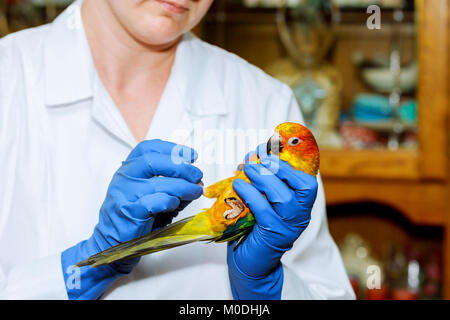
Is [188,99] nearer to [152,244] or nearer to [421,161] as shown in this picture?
[152,244]

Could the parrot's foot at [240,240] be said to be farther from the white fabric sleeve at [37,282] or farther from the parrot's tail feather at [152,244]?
the white fabric sleeve at [37,282]

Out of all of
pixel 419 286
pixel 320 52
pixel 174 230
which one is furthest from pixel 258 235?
pixel 419 286

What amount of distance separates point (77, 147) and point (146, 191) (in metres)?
0.11

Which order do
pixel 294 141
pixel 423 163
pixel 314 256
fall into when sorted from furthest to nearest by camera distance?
pixel 423 163 < pixel 314 256 < pixel 294 141

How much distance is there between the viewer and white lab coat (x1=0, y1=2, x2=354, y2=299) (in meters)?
0.49

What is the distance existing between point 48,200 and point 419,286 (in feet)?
2.99

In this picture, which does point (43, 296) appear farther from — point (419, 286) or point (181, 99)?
point (419, 286)

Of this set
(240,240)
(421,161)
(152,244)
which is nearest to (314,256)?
(240,240)

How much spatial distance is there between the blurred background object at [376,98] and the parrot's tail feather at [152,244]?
66 centimetres

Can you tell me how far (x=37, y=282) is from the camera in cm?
49

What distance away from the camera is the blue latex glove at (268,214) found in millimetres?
398

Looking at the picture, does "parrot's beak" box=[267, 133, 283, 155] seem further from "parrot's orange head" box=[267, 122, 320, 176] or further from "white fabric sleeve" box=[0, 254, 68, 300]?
"white fabric sleeve" box=[0, 254, 68, 300]

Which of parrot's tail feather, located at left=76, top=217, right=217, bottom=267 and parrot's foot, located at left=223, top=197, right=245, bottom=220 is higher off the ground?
parrot's foot, located at left=223, top=197, right=245, bottom=220

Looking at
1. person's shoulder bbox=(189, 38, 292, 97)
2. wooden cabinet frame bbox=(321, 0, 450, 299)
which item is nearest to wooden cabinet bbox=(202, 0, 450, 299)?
wooden cabinet frame bbox=(321, 0, 450, 299)
